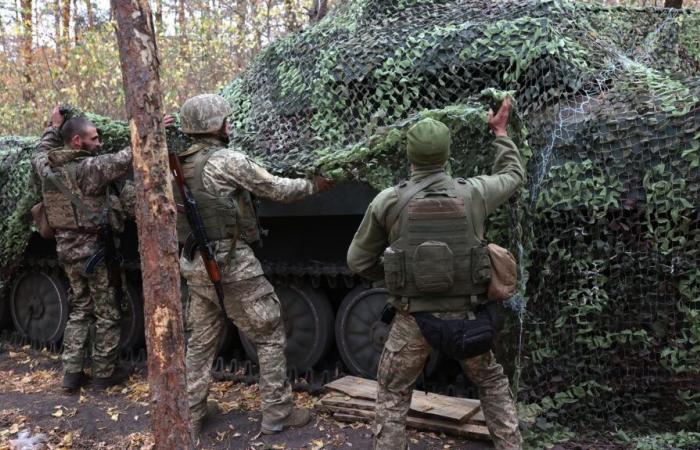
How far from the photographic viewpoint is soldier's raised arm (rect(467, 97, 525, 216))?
3504mm

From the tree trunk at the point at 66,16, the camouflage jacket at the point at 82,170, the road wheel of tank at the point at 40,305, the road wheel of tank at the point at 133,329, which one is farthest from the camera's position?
the tree trunk at the point at 66,16

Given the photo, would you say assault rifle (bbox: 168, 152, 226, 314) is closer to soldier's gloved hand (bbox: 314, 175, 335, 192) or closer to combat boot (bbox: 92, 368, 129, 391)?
soldier's gloved hand (bbox: 314, 175, 335, 192)

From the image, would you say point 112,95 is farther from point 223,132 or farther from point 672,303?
point 672,303

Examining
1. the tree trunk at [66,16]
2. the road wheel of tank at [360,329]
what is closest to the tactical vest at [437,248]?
the road wheel of tank at [360,329]

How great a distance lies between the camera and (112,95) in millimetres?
16000

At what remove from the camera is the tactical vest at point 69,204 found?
545 cm

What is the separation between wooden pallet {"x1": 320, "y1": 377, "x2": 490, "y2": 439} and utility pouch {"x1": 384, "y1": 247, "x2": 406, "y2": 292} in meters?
1.24

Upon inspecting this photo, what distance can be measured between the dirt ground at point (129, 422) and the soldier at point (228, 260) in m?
0.16

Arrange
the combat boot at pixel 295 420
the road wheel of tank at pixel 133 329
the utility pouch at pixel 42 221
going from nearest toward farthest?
the combat boot at pixel 295 420 < the utility pouch at pixel 42 221 < the road wheel of tank at pixel 133 329

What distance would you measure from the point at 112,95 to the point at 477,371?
1437cm

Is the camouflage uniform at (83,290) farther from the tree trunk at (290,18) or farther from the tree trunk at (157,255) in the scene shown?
the tree trunk at (290,18)

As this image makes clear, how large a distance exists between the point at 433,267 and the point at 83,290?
3523 millimetres

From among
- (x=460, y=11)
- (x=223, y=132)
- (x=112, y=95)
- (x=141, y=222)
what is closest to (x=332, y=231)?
(x=223, y=132)

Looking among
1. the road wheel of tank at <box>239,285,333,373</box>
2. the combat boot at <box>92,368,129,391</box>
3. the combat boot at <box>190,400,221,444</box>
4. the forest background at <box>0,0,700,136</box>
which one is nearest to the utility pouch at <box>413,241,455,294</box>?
the combat boot at <box>190,400,221,444</box>
